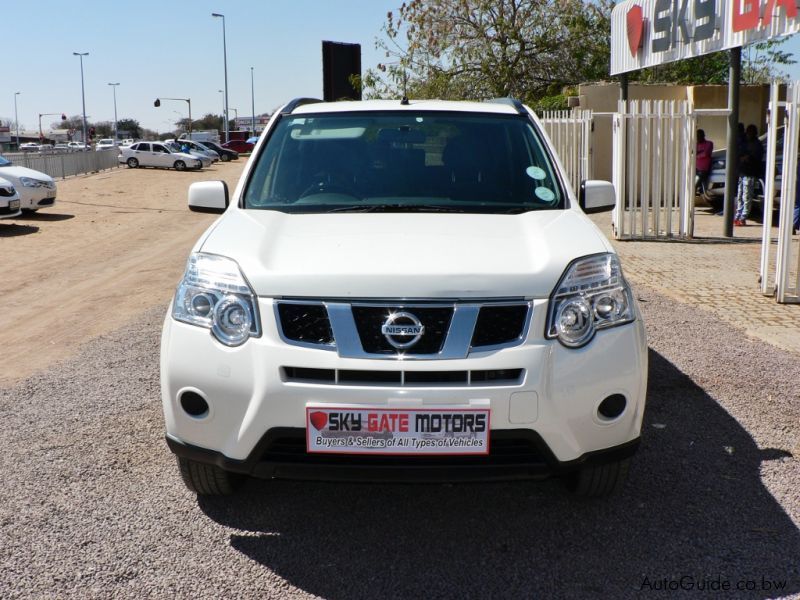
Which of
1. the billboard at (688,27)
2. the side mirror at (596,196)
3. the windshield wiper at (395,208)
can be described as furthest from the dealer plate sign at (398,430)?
the billboard at (688,27)

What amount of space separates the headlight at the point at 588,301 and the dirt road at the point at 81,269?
4.28 m

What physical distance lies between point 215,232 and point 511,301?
4.46 feet

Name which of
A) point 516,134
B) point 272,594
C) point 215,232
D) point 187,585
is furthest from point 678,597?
point 516,134

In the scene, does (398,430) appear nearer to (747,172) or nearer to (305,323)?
(305,323)

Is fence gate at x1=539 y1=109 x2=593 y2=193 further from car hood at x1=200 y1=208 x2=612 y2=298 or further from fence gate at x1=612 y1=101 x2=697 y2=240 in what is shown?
car hood at x1=200 y1=208 x2=612 y2=298

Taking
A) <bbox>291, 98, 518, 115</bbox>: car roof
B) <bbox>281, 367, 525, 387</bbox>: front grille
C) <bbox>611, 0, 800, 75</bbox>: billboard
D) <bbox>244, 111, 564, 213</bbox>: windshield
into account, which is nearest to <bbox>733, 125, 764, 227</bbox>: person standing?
<bbox>611, 0, 800, 75</bbox>: billboard

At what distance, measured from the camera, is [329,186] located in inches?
173

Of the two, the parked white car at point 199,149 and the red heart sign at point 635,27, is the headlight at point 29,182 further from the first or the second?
the parked white car at point 199,149

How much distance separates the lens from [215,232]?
374cm

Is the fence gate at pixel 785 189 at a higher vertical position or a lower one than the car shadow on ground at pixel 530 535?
higher

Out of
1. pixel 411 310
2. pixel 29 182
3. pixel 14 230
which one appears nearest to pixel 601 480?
pixel 411 310

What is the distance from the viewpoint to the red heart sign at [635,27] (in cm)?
1664

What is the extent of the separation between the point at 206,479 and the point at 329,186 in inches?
63.0

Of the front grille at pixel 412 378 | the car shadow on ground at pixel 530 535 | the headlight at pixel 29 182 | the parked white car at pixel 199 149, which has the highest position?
the parked white car at pixel 199 149
